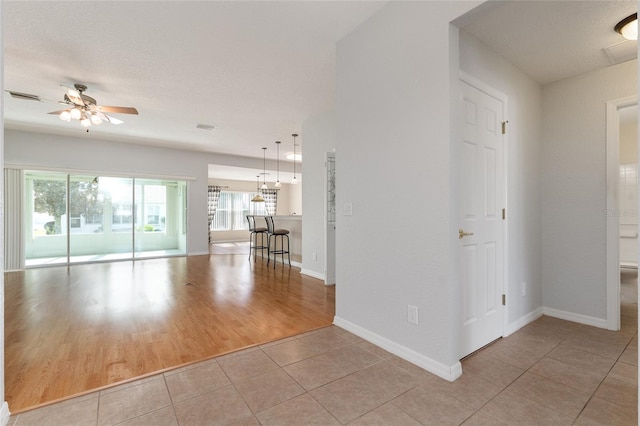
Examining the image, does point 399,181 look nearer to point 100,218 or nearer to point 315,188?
point 315,188

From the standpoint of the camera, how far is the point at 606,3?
6.57 ft

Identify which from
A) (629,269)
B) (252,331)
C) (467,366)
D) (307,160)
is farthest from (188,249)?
(629,269)

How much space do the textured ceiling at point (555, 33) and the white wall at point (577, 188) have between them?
22 cm

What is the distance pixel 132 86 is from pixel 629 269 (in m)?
8.62

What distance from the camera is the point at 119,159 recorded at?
6.68 metres

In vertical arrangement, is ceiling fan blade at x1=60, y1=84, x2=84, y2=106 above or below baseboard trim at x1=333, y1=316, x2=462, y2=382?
above

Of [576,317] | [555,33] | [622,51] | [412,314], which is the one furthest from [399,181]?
[576,317]

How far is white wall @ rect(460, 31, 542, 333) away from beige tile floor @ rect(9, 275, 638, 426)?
0.62 meters

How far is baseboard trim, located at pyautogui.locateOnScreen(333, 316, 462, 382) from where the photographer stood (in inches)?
75.2

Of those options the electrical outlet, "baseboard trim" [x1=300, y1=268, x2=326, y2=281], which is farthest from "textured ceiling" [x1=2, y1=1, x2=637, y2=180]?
"baseboard trim" [x1=300, y1=268, x2=326, y2=281]

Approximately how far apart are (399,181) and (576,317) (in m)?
2.48

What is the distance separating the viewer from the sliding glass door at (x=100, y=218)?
596 cm

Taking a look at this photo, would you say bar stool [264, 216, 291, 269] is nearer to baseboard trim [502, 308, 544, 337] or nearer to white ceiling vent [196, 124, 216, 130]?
white ceiling vent [196, 124, 216, 130]

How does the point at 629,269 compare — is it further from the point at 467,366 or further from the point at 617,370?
the point at 467,366
